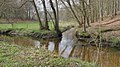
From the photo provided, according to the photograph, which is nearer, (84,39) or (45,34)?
(84,39)

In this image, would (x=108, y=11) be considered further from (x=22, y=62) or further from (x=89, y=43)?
(x=22, y=62)

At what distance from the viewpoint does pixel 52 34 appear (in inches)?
1154

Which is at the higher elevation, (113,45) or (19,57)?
(19,57)

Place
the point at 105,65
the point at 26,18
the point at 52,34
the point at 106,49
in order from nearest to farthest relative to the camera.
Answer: the point at 105,65 < the point at 106,49 < the point at 52,34 < the point at 26,18

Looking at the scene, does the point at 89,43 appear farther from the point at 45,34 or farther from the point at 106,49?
the point at 45,34

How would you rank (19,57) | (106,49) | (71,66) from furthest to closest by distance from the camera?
(106,49)
(19,57)
(71,66)

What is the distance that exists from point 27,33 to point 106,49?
1587cm

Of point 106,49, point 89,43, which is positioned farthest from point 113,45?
point 89,43

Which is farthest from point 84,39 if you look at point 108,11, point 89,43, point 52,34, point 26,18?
point 26,18

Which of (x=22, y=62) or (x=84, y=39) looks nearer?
(x=22, y=62)

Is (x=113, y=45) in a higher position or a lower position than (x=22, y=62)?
lower

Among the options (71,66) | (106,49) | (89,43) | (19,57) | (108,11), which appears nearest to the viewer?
(71,66)

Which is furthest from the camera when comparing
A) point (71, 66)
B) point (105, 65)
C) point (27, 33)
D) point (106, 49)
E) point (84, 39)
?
point (27, 33)

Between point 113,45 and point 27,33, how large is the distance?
50.7 feet
